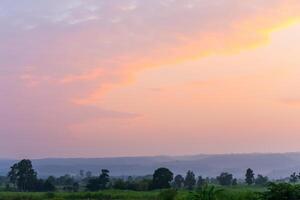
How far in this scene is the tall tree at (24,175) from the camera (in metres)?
91.3

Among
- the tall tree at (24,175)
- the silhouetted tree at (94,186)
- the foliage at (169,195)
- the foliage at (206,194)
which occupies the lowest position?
the foliage at (169,195)

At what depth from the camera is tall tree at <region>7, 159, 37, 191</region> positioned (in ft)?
300

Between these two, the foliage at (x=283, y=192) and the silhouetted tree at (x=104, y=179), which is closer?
the foliage at (x=283, y=192)

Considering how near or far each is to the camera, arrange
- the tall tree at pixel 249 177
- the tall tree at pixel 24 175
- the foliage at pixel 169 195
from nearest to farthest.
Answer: the foliage at pixel 169 195 < the tall tree at pixel 24 175 < the tall tree at pixel 249 177

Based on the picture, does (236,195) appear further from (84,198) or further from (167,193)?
(84,198)

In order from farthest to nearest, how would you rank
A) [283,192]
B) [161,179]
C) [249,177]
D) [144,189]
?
1. [249,177]
2. [161,179]
3. [144,189]
4. [283,192]

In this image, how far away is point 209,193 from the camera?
34719mm

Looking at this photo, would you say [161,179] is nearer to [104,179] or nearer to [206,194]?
[104,179]

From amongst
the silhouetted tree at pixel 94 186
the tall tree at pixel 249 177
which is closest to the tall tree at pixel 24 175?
the silhouetted tree at pixel 94 186

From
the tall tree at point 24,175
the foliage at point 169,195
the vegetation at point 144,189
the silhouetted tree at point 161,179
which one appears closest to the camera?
the vegetation at point 144,189

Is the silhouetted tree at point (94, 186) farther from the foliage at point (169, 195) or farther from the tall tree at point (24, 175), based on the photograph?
the foliage at point (169, 195)

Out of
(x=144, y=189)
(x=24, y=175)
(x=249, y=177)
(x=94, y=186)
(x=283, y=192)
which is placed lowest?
(x=144, y=189)

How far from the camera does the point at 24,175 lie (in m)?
92.5

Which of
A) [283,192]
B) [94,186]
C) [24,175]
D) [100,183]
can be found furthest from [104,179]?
[283,192]
